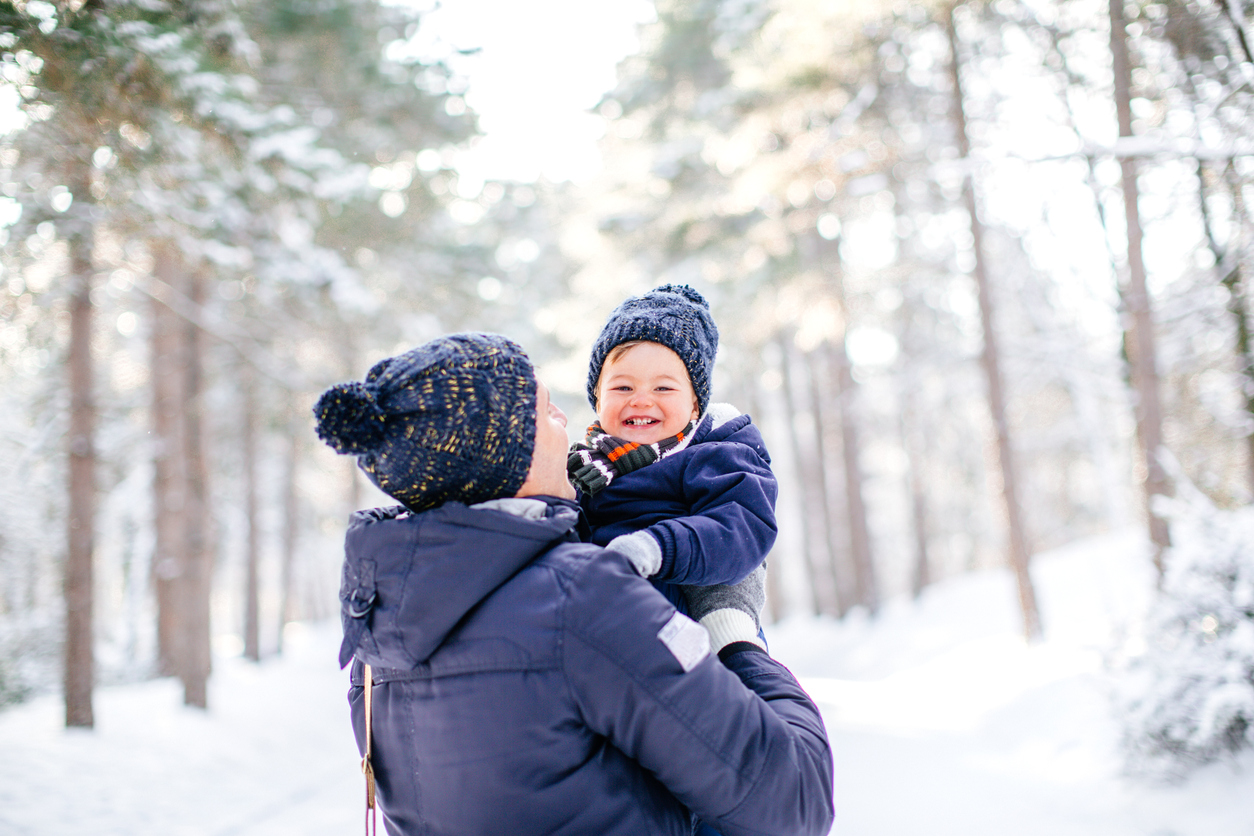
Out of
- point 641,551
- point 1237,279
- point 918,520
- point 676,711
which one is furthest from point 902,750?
point 918,520

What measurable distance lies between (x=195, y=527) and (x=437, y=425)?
12203 mm

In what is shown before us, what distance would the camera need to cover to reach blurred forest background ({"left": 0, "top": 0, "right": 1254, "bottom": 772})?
7023mm

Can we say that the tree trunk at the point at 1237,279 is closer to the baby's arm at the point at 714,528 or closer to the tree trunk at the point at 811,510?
the baby's arm at the point at 714,528

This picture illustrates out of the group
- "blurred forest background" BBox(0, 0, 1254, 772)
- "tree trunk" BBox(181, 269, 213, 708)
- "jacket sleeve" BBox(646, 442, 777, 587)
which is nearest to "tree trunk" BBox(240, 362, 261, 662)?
"blurred forest background" BBox(0, 0, 1254, 772)

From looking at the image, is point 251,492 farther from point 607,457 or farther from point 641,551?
point 641,551

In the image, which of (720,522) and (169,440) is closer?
(720,522)

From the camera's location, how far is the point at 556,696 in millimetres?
1323

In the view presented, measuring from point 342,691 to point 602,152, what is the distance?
1403cm

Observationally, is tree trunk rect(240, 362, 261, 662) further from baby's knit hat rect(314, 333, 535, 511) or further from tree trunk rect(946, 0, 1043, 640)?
baby's knit hat rect(314, 333, 535, 511)

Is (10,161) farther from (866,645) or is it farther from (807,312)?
(866,645)

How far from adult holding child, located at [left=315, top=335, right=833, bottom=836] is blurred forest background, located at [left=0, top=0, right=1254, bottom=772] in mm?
5071

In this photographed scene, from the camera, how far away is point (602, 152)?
20.2 metres

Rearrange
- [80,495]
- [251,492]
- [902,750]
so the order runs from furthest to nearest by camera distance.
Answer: [251,492], [80,495], [902,750]

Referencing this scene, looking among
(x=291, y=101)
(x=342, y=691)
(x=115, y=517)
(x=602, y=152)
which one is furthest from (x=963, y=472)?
(x=115, y=517)
